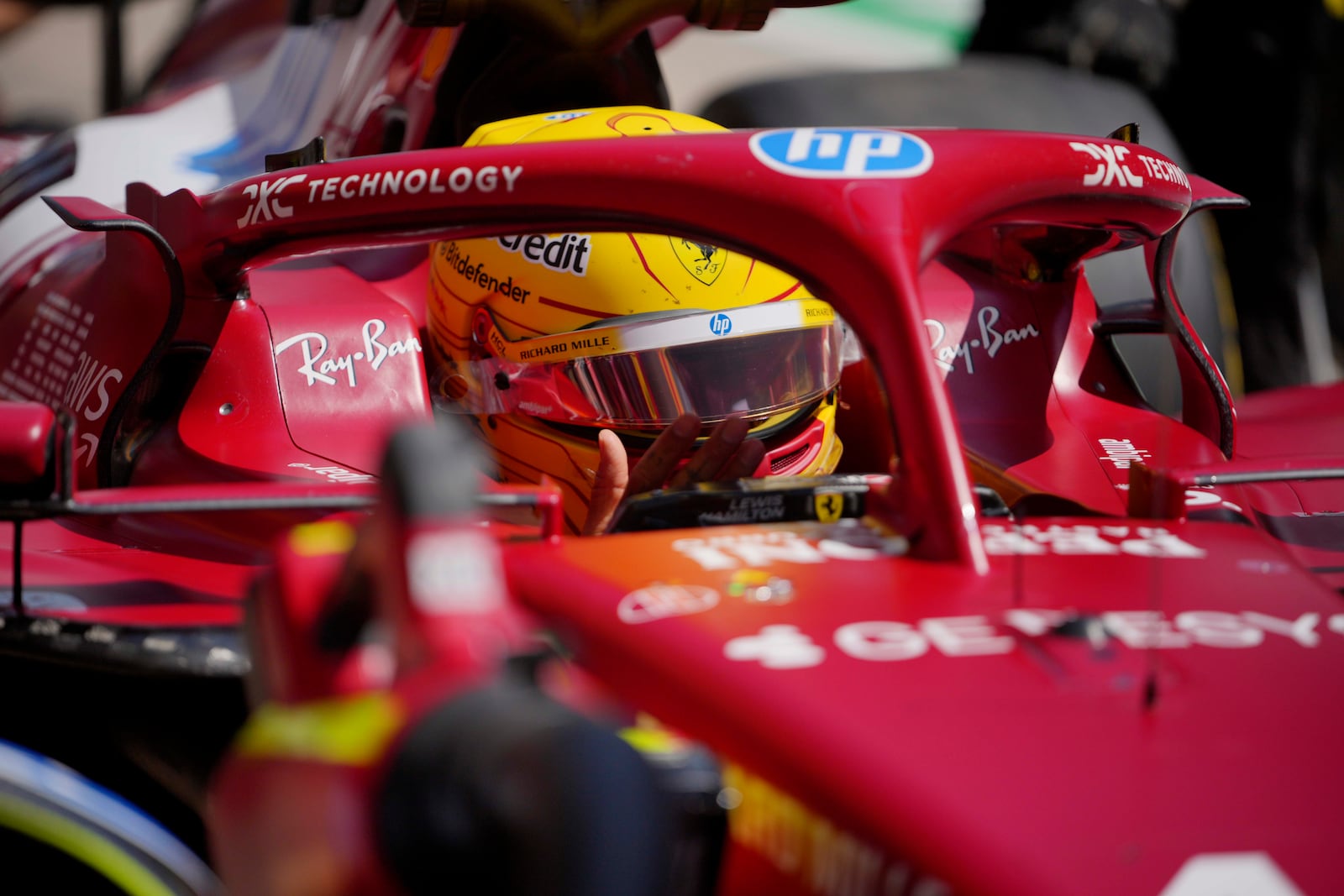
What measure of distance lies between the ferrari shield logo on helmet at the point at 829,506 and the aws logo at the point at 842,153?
274mm

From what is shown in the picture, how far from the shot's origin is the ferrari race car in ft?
2.27

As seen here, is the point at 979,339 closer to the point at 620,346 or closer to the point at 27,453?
the point at 620,346

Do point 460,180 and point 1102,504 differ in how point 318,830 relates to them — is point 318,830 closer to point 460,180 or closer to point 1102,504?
point 460,180

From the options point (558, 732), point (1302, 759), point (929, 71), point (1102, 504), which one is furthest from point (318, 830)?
point (929, 71)

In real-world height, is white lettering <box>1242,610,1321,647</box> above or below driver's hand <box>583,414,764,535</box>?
above

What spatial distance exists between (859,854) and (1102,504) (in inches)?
35.6

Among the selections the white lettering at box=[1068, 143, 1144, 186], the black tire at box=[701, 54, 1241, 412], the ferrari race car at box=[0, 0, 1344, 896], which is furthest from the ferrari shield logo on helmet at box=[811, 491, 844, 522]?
the black tire at box=[701, 54, 1241, 412]

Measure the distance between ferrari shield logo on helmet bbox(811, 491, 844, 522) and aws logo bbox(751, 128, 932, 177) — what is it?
10.8 inches

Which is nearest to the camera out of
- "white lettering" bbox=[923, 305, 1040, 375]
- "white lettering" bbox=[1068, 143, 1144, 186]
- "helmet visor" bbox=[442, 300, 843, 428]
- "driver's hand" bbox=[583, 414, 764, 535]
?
"white lettering" bbox=[1068, 143, 1144, 186]

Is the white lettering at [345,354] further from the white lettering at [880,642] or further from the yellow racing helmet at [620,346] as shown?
the white lettering at [880,642]

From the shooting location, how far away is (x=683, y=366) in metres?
1.55

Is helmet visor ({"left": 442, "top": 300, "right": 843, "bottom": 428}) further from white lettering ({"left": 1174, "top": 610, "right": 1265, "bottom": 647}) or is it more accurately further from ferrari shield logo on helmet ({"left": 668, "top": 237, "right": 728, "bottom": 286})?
white lettering ({"left": 1174, "top": 610, "right": 1265, "bottom": 647})

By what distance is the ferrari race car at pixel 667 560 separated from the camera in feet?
2.27

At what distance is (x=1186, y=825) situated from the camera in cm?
72
